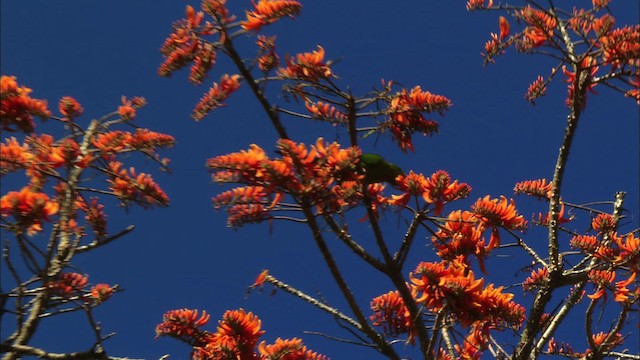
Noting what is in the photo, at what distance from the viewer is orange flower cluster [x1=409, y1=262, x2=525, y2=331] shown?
3.68 m

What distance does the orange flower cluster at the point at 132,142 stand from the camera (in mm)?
3865

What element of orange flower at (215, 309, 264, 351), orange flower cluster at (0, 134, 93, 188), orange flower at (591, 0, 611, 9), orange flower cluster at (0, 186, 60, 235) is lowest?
orange flower cluster at (0, 186, 60, 235)

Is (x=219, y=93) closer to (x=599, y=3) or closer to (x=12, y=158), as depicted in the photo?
(x=12, y=158)

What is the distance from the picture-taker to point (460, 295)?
370cm

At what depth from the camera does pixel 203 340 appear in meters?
4.11

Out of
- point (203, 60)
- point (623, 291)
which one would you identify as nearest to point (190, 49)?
point (203, 60)

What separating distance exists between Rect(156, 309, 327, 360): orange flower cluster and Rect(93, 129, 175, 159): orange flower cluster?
922 millimetres

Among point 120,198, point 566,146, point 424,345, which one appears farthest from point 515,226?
point 120,198

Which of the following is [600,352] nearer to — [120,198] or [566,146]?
[566,146]

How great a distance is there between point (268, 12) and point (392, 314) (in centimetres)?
177

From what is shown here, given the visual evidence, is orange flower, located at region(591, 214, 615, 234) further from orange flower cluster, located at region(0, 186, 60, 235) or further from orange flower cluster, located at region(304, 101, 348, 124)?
orange flower cluster, located at region(0, 186, 60, 235)

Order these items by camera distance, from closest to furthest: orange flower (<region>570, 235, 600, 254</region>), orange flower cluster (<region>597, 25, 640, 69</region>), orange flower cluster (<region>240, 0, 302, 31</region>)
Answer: orange flower cluster (<region>240, 0, 302, 31</region>) → orange flower cluster (<region>597, 25, 640, 69</region>) → orange flower (<region>570, 235, 600, 254</region>)

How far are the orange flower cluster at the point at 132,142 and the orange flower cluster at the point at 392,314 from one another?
4.72ft

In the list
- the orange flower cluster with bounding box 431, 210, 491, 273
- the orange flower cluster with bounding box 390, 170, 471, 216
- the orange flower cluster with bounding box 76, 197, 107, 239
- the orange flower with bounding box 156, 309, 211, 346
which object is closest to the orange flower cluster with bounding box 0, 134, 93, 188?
the orange flower cluster with bounding box 76, 197, 107, 239
